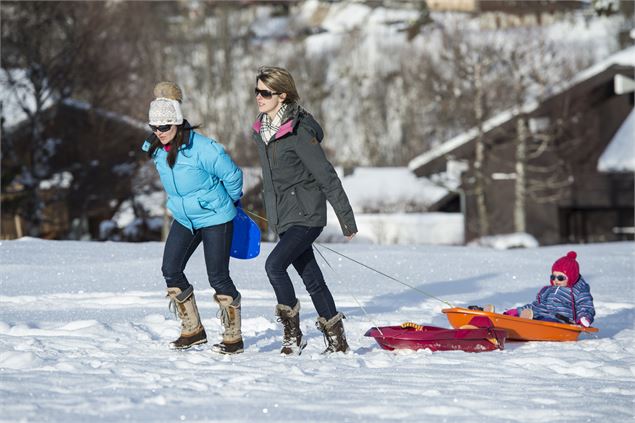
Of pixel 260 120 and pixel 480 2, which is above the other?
pixel 480 2

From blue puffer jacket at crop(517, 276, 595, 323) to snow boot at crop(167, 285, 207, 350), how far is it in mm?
2801

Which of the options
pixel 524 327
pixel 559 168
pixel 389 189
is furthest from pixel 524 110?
pixel 524 327

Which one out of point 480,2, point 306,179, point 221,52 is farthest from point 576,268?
point 480,2

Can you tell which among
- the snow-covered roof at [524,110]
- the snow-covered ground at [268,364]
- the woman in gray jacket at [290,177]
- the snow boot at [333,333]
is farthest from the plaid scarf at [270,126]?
the snow-covered roof at [524,110]

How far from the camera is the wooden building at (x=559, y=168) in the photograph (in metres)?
28.6

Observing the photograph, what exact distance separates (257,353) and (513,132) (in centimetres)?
2396

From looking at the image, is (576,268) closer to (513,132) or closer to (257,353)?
(257,353)

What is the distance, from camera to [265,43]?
66875mm

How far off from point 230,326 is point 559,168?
78.6ft

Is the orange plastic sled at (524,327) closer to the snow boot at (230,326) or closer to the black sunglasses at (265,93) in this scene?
the snow boot at (230,326)

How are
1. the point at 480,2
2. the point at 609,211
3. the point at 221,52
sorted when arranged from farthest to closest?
the point at 480,2
the point at 221,52
the point at 609,211

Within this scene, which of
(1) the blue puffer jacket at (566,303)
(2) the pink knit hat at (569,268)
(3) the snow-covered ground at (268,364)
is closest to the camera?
(3) the snow-covered ground at (268,364)

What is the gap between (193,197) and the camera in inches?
263

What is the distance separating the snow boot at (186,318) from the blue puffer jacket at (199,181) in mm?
471
